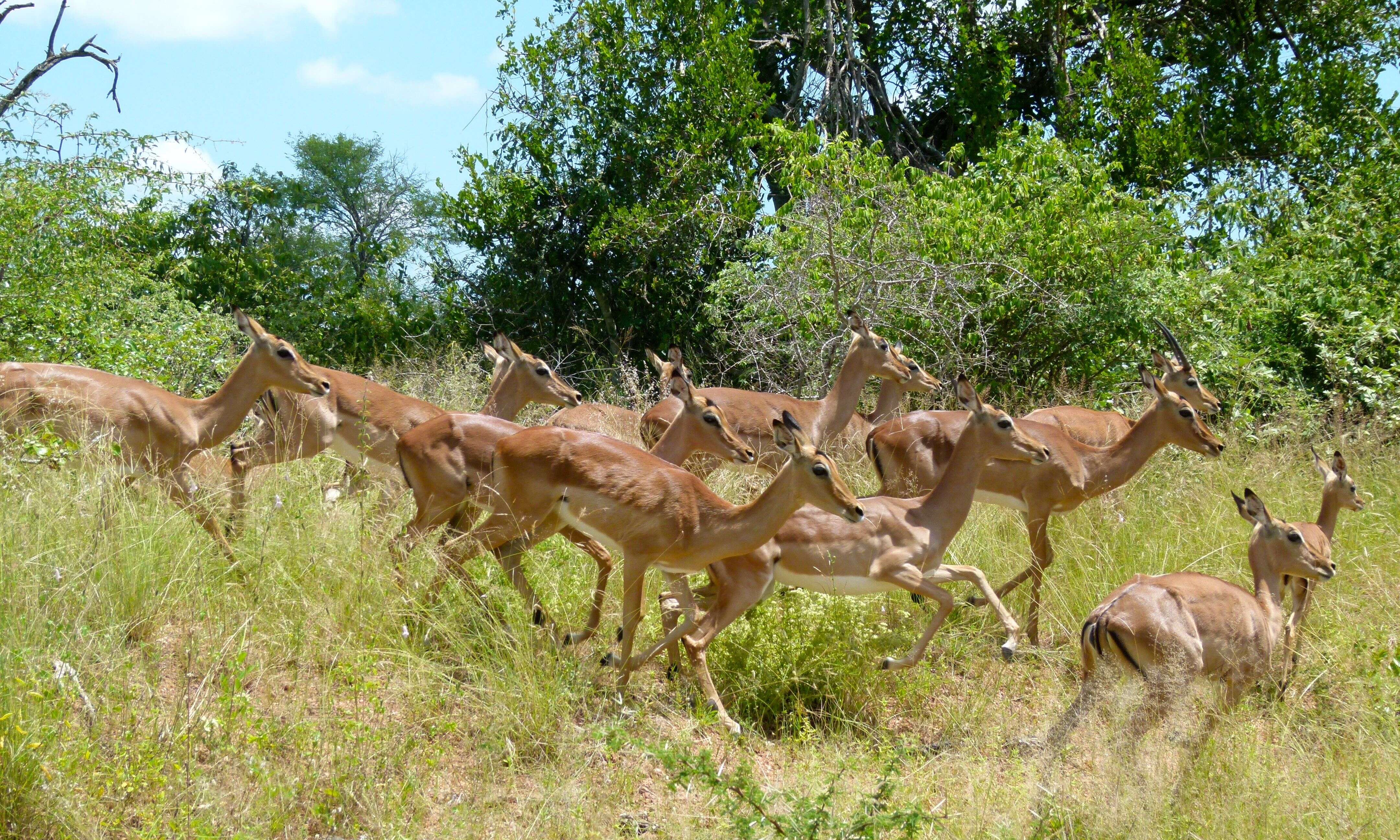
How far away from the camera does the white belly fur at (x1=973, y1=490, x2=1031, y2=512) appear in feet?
25.7

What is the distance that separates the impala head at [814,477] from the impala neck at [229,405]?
12.1 ft

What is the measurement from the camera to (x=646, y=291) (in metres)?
14.9

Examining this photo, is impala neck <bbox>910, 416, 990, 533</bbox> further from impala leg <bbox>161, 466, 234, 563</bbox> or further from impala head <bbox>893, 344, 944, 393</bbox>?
impala leg <bbox>161, 466, 234, 563</bbox>

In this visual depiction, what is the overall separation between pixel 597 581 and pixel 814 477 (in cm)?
142

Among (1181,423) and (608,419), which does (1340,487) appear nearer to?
(1181,423)

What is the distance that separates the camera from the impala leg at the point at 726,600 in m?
5.75

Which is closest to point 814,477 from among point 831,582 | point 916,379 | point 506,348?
point 831,582

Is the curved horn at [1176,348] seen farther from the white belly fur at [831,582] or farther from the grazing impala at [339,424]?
the grazing impala at [339,424]

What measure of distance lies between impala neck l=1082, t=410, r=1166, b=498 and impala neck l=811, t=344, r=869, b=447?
2.17 meters

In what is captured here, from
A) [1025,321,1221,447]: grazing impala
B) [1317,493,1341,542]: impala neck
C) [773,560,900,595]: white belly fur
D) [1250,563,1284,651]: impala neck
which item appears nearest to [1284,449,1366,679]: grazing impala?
[1317,493,1341,542]: impala neck

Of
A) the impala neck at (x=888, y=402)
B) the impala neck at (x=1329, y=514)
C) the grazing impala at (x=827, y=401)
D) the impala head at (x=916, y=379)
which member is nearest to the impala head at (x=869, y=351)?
the grazing impala at (x=827, y=401)

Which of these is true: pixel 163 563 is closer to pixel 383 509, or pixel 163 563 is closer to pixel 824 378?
pixel 383 509

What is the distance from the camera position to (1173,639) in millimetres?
5020

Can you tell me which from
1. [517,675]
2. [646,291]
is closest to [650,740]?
[517,675]
